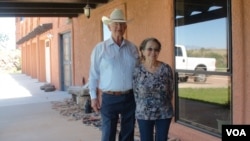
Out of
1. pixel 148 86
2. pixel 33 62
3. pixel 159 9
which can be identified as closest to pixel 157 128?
pixel 148 86

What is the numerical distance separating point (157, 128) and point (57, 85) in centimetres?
1094

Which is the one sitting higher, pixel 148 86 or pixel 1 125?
pixel 148 86

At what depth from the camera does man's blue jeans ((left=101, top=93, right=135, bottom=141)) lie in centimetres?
349

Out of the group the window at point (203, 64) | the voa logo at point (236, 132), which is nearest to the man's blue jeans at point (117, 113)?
the voa logo at point (236, 132)

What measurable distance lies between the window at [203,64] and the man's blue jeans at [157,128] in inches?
57.4

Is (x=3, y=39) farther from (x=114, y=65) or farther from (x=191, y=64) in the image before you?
(x=114, y=65)

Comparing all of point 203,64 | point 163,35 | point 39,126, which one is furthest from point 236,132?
point 39,126

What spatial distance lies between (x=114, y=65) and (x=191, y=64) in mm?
1941

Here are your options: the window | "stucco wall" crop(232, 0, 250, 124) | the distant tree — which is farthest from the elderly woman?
the distant tree

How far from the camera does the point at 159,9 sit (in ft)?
18.4

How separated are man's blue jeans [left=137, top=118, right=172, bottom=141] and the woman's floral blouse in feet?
0.18

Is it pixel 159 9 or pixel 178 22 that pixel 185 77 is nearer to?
pixel 178 22

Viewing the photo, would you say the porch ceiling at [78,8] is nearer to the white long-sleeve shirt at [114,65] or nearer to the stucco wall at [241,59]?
the stucco wall at [241,59]

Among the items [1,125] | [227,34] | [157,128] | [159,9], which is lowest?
[1,125]
